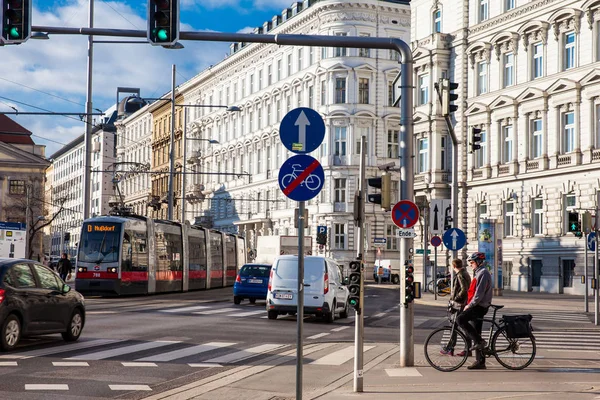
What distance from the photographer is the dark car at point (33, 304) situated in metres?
16.1

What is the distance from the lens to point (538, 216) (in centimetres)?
5316

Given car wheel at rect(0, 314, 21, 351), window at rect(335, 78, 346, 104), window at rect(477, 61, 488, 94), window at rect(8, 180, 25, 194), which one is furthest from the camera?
window at rect(8, 180, 25, 194)

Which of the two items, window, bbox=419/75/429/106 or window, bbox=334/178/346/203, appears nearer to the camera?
window, bbox=419/75/429/106

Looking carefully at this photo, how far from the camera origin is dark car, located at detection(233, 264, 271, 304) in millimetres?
36219

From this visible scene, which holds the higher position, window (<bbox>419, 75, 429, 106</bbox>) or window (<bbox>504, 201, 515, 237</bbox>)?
window (<bbox>419, 75, 429, 106</bbox>)

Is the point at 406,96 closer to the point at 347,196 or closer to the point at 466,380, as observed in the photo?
the point at 466,380

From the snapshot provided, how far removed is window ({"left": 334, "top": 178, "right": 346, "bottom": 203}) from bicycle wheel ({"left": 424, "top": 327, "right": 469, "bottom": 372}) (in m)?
62.8

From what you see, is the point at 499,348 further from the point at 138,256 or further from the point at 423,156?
the point at 423,156

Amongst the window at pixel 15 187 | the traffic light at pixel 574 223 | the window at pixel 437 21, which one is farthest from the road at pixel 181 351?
the window at pixel 15 187

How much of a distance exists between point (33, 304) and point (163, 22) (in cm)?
519

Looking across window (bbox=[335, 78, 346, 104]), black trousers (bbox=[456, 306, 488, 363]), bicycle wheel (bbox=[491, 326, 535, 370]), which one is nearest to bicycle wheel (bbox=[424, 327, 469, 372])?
black trousers (bbox=[456, 306, 488, 363])

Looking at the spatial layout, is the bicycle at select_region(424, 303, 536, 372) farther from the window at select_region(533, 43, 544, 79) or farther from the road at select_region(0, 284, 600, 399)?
the window at select_region(533, 43, 544, 79)

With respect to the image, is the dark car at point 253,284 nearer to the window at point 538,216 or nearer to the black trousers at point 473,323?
the black trousers at point 473,323

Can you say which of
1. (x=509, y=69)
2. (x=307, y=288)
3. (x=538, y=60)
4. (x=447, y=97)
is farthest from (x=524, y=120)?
(x=447, y=97)
